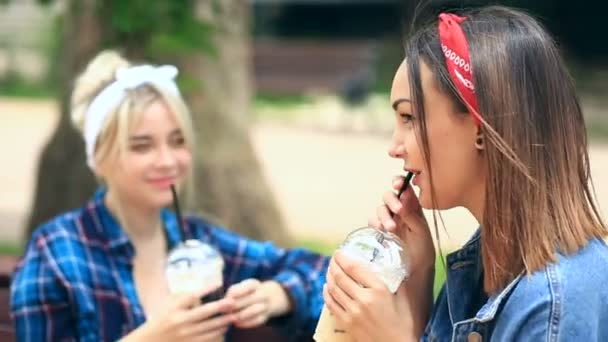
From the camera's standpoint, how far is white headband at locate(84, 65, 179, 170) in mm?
2682

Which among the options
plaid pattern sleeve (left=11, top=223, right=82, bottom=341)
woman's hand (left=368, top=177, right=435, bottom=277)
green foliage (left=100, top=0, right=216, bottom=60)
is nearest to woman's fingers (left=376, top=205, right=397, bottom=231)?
woman's hand (left=368, top=177, right=435, bottom=277)

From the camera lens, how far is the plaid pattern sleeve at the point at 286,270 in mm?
2685

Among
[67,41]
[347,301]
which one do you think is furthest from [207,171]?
[347,301]

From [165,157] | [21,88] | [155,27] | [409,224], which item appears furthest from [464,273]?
[21,88]

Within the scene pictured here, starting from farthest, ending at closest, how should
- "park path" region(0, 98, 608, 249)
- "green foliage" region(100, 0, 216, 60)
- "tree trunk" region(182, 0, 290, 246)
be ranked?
"park path" region(0, 98, 608, 249), "tree trunk" region(182, 0, 290, 246), "green foliage" region(100, 0, 216, 60)

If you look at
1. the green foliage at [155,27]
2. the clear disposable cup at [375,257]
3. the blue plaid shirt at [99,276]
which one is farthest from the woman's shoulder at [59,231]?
the green foliage at [155,27]

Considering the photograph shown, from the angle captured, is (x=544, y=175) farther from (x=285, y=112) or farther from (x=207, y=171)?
(x=285, y=112)

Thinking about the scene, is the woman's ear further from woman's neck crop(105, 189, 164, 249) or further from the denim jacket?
woman's neck crop(105, 189, 164, 249)

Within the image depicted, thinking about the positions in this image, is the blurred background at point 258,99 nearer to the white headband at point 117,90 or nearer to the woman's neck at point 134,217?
the white headband at point 117,90

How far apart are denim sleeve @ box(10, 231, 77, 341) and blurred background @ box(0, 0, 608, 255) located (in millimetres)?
979

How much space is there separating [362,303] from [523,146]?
0.38 meters

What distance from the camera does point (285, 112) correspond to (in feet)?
50.0

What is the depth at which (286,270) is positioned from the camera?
2.76 m

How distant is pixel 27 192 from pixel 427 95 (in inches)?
316
